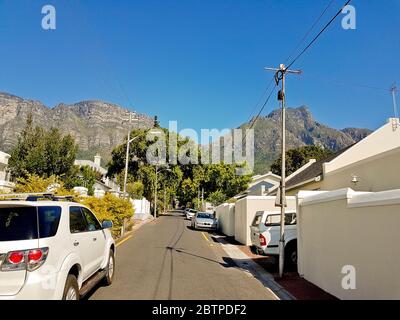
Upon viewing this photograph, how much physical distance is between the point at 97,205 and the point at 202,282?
957 cm

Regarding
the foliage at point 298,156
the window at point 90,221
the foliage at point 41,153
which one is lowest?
the window at point 90,221

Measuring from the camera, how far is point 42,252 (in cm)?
480

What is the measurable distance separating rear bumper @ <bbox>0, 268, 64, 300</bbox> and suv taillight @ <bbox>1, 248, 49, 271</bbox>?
0.10m

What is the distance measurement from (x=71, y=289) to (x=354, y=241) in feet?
16.5

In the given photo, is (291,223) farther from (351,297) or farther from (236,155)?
(236,155)

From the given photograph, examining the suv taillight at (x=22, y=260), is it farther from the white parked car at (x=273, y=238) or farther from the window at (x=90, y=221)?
the white parked car at (x=273, y=238)

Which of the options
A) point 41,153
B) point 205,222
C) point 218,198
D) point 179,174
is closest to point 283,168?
point 205,222

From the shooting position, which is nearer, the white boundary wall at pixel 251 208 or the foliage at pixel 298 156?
the white boundary wall at pixel 251 208

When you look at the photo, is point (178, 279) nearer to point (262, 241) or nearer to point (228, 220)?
point (262, 241)

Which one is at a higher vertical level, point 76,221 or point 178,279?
point 76,221

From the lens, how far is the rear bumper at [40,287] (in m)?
4.57

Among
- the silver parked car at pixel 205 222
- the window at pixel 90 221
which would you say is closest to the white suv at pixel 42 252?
the window at pixel 90 221

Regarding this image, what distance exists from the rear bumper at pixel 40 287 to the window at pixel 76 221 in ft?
3.83
